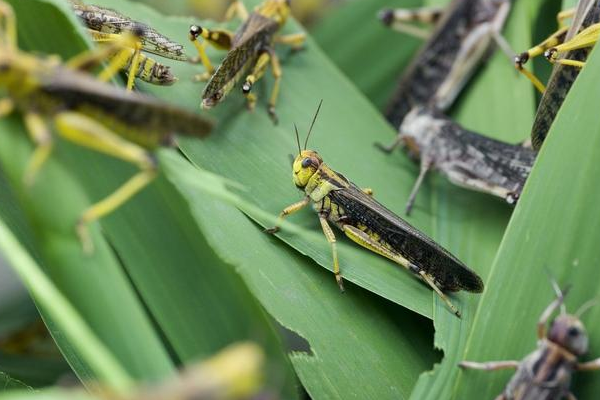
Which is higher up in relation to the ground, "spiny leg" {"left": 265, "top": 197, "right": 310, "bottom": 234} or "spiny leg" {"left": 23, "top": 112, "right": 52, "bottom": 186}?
"spiny leg" {"left": 23, "top": 112, "right": 52, "bottom": 186}

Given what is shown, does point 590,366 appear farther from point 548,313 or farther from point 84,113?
point 84,113

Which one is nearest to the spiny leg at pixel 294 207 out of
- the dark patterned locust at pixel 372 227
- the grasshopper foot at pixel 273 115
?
the dark patterned locust at pixel 372 227

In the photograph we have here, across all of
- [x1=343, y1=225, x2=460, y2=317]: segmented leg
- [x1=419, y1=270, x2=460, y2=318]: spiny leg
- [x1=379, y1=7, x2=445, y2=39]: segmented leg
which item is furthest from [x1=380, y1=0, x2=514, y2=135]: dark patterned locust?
[x1=419, y1=270, x2=460, y2=318]: spiny leg

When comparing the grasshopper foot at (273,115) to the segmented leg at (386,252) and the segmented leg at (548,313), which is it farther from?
the segmented leg at (548,313)

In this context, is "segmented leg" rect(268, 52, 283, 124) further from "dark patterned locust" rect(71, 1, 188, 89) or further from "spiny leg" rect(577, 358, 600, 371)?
"spiny leg" rect(577, 358, 600, 371)

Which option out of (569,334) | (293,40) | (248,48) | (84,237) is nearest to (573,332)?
(569,334)
